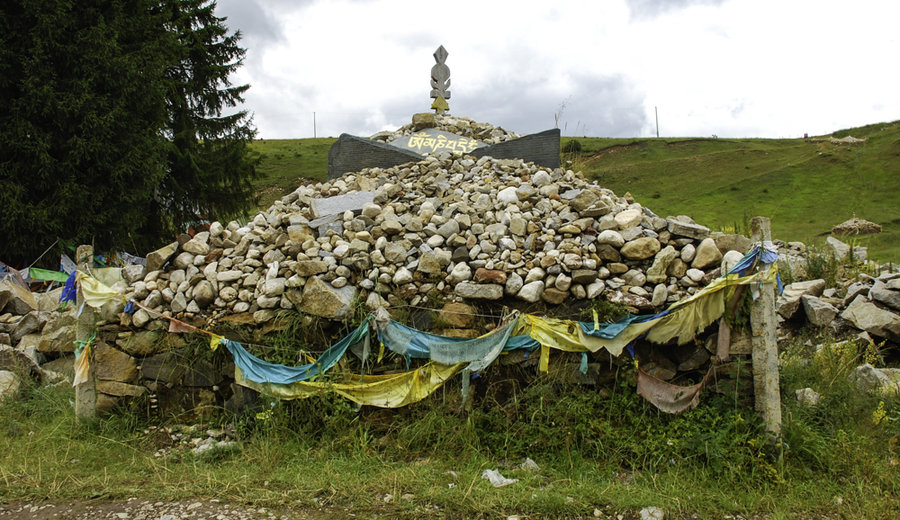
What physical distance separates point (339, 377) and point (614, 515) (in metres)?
2.84

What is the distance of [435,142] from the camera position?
9672 millimetres

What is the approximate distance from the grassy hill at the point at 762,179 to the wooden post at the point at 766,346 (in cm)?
552

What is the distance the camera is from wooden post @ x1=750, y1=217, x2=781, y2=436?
4.58 m

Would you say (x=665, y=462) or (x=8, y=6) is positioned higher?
(x=8, y=6)

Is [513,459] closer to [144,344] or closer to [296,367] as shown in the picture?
[296,367]

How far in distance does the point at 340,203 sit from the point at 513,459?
396cm

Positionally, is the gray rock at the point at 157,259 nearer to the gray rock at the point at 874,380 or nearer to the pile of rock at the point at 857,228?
the gray rock at the point at 874,380

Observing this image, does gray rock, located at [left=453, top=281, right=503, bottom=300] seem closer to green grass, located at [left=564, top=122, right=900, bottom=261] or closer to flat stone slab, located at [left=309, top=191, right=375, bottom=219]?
flat stone slab, located at [left=309, top=191, right=375, bottom=219]

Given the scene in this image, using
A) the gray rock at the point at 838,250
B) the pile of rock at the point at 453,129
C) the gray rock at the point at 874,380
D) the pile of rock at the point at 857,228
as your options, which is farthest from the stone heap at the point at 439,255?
the pile of rock at the point at 857,228

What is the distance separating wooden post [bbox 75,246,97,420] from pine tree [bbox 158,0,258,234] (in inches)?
403

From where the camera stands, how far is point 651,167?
33781 millimetres

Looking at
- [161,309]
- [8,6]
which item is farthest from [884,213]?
[8,6]

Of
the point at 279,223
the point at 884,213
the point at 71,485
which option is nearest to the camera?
the point at 71,485

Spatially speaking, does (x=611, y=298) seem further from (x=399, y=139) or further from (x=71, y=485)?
(x=399, y=139)
